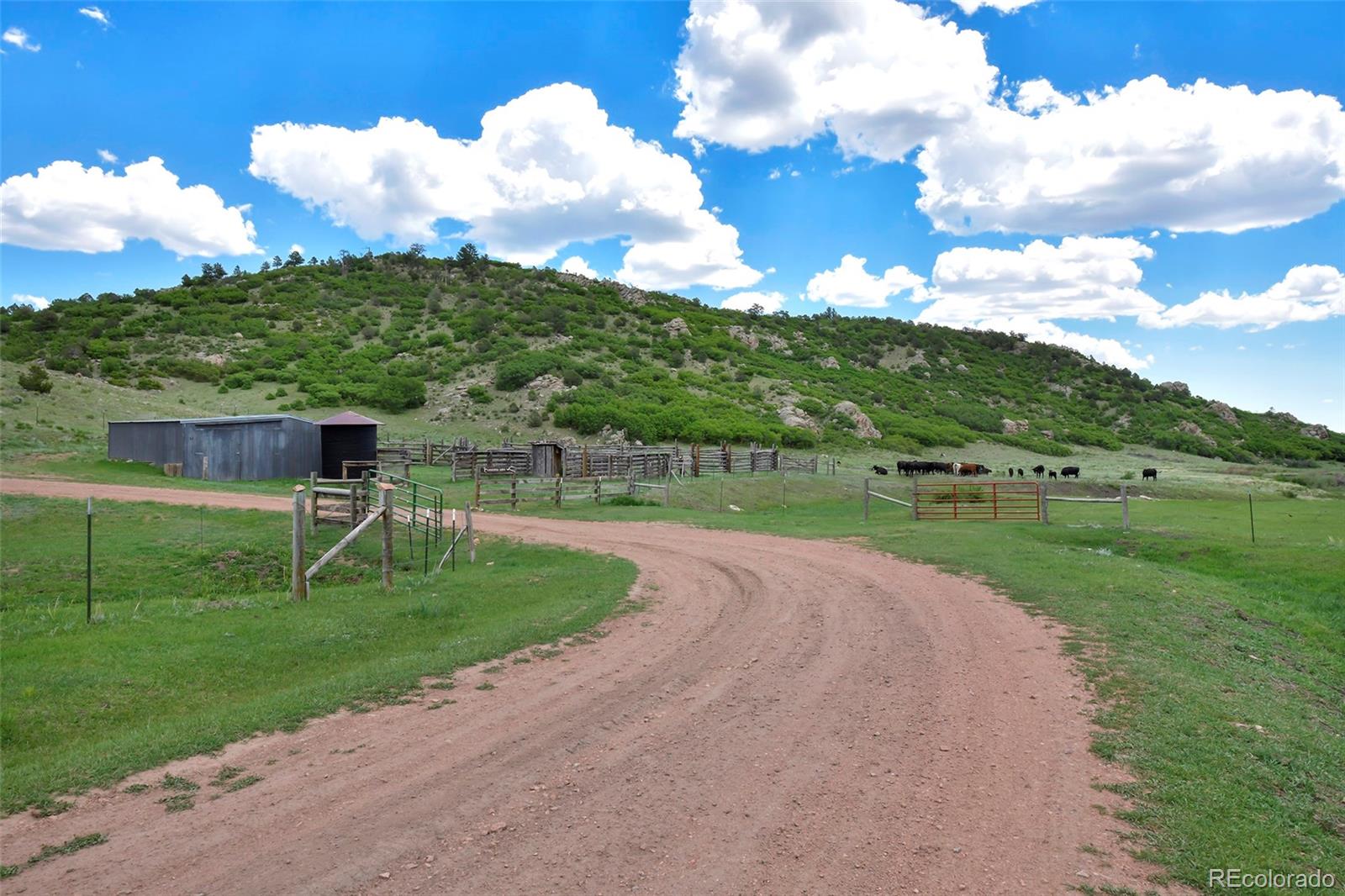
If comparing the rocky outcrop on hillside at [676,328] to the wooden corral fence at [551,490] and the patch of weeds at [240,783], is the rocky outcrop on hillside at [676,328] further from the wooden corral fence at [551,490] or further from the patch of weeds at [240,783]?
the patch of weeds at [240,783]

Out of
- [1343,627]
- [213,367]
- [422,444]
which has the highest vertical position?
[213,367]

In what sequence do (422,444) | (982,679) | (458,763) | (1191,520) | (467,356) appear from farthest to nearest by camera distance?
(467,356) → (422,444) → (1191,520) → (982,679) → (458,763)

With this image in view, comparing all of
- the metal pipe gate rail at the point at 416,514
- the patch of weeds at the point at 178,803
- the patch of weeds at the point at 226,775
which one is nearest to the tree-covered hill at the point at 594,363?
the metal pipe gate rail at the point at 416,514

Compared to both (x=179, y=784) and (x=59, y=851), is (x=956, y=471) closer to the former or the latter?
(x=179, y=784)

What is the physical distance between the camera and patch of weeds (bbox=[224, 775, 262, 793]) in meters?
5.96

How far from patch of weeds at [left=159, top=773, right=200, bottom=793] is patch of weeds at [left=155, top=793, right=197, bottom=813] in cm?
9

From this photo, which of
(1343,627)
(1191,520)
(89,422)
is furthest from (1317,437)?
(89,422)

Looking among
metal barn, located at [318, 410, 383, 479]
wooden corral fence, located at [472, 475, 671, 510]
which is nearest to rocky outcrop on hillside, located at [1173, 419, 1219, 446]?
wooden corral fence, located at [472, 475, 671, 510]

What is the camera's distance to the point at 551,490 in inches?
1188

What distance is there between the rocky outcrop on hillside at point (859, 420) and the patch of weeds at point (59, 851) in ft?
216

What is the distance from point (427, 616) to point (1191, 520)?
25.5 metres

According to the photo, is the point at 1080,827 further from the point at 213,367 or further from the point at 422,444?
the point at 213,367

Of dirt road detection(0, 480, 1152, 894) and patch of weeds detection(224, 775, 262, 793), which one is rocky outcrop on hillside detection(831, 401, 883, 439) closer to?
dirt road detection(0, 480, 1152, 894)

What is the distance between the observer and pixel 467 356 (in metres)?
74.6
